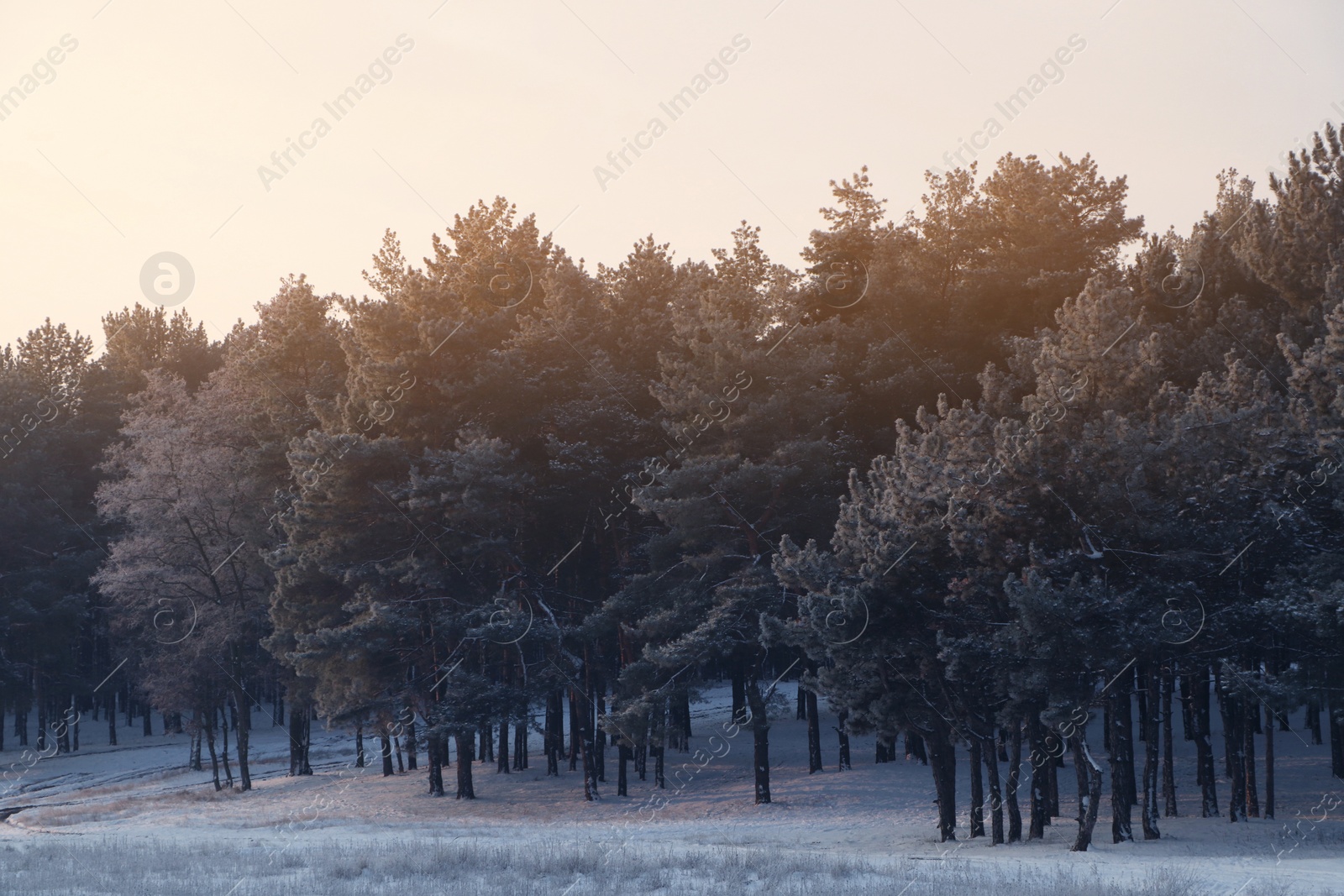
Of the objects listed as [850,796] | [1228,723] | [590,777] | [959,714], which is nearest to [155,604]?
[590,777]

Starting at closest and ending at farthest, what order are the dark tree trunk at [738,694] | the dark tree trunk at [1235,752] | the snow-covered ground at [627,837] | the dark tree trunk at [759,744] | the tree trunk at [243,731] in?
the snow-covered ground at [627,837], the dark tree trunk at [1235,752], the dark tree trunk at [759,744], the dark tree trunk at [738,694], the tree trunk at [243,731]

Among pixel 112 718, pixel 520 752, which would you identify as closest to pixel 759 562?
pixel 520 752

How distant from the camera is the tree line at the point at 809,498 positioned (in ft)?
79.8

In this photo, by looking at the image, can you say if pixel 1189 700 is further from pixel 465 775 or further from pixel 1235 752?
pixel 465 775

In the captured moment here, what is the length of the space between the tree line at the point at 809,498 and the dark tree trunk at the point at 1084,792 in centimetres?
15

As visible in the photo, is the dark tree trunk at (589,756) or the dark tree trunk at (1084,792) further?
the dark tree trunk at (589,756)

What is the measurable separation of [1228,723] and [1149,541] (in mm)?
10811

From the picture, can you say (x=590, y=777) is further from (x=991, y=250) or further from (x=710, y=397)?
(x=991, y=250)

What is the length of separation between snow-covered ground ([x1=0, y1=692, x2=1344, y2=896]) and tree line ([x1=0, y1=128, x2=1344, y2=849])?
167cm

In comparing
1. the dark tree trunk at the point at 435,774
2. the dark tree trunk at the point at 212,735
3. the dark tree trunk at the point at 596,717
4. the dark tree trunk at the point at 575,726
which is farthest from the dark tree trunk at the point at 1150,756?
the dark tree trunk at the point at 212,735

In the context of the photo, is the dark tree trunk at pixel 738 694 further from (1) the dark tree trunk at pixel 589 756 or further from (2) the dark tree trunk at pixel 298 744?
(2) the dark tree trunk at pixel 298 744

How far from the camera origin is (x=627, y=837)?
2927 cm

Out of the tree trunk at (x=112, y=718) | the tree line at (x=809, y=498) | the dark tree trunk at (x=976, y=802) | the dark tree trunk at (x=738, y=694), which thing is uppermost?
the tree line at (x=809, y=498)

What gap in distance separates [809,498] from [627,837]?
12.2m
